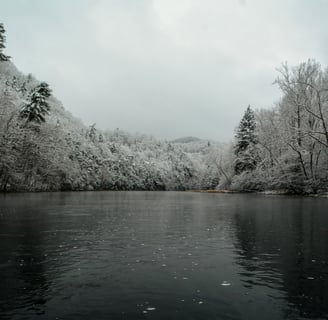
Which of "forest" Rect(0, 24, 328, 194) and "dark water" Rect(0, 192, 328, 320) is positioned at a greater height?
"forest" Rect(0, 24, 328, 194)

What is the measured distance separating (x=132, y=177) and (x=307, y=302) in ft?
402

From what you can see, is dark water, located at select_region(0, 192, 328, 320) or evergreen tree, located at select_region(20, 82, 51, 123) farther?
evergreen tree, located at select_region(20, 82, 51, 123)

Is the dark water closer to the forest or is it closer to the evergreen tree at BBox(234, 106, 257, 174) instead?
the forest

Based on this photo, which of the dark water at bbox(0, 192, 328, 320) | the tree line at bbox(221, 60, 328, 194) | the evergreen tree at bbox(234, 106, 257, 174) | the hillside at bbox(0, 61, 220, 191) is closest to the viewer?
the dark water at bbox(0, 192, 328, 320)

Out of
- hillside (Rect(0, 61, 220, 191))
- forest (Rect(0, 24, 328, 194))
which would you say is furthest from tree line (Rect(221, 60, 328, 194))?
hillside (Rect(0, 61, 220, 191))

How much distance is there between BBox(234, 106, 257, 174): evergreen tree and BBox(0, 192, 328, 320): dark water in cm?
5464

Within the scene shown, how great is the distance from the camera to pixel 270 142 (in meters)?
56.8

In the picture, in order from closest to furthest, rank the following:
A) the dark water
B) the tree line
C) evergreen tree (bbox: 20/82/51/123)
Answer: the dark water → the tree line → evergreen tree (bbox: 20/82/51/123)

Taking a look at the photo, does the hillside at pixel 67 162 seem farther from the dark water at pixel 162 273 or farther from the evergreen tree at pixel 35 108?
the dark water at pixel 162 273

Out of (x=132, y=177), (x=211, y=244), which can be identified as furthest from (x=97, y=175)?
(x=211, y=244)

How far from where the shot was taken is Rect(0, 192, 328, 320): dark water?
6.32 m

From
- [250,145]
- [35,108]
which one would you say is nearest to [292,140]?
[250,145]

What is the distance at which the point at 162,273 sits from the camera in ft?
28.2

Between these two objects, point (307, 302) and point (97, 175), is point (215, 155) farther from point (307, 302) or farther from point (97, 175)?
point (307, 302)
